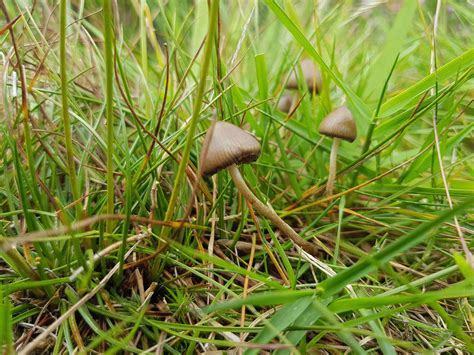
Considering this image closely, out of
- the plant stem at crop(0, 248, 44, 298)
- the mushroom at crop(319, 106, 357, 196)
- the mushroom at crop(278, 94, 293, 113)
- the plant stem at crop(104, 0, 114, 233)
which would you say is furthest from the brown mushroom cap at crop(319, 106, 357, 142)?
the plant stem at crop(0, 248, 44, 298)

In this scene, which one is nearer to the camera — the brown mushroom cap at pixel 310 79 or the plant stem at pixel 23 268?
the plant stem at pixel 23 268

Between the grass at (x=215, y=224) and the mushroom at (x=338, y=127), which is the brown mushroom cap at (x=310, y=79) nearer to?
the grass at (x=215, y=224)

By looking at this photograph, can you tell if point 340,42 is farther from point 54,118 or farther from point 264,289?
point 264,289

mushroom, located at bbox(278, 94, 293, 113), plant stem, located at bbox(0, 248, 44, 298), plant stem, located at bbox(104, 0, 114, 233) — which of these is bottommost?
mushroom, located at bbox(278, 94, 293, 113)

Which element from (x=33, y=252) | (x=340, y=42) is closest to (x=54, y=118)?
(x=33, y=252)

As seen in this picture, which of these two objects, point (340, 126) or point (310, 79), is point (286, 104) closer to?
point (310, 79)

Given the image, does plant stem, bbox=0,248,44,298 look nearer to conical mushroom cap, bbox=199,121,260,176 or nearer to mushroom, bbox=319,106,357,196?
conical mushroom cap, bbox=199,121,260,176

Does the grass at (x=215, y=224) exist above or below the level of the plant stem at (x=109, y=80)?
below

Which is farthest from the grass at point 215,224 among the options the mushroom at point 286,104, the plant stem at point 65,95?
the mushroom at point 286,104
